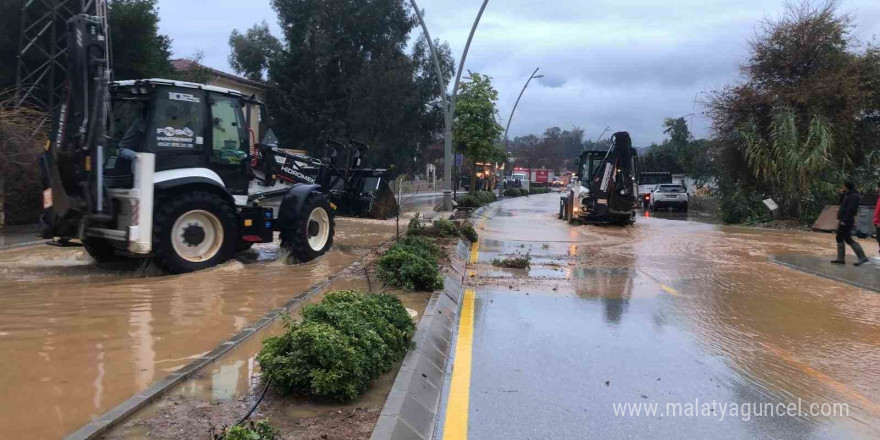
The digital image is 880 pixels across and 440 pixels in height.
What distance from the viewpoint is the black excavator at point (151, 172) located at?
28.4 ft

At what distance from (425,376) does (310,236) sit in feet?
24.5

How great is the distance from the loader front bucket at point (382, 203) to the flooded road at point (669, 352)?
25.0 feet

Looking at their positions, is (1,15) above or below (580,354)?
above

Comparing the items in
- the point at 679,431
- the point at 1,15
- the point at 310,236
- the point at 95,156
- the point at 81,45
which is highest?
the point at 1,15

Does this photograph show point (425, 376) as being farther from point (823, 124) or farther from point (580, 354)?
point (823, 124)

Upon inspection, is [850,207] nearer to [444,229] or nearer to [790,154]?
[444,229]

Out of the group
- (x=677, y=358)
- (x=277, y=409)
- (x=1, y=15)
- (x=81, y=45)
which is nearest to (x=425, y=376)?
(x=277, y=409)

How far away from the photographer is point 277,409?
4324mm

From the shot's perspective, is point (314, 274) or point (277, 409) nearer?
point (277, 409)

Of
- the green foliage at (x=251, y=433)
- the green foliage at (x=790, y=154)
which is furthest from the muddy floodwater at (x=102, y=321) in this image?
the green foliage at (x=790, y=154)

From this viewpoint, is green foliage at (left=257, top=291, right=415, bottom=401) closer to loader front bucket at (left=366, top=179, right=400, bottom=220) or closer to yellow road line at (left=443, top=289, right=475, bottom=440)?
yellow road line at (left=443, top=289, right=475, bottom=440)

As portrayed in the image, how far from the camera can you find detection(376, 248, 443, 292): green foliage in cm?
874

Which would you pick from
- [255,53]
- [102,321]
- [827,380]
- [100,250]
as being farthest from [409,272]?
[255,53]

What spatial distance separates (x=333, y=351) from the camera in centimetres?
Result: 460
